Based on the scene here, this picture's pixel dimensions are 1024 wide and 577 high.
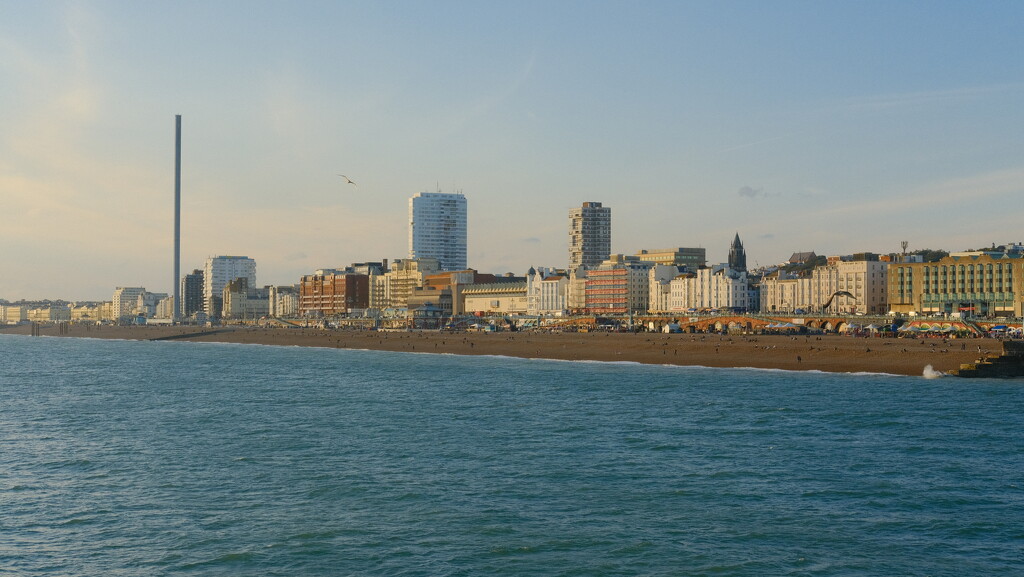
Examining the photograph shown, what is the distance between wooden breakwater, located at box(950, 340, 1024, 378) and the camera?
6962 centimetres

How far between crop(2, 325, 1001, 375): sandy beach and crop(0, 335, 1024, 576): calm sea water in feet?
58.4

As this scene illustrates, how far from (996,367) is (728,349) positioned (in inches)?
1122

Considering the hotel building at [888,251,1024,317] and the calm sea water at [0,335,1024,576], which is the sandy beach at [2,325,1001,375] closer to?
the calm sea water at [0,335,1024,576]

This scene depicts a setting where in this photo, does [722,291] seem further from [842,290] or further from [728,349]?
[728,349]

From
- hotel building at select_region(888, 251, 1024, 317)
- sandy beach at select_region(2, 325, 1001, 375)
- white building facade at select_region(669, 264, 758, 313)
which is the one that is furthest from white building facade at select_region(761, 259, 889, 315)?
sandy beach at select_region(2, 325, 1001, 375)

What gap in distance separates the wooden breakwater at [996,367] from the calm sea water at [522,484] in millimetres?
9317

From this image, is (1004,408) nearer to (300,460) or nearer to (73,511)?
(300,460)

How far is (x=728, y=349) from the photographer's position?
95000mm

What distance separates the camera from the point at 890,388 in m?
62.1

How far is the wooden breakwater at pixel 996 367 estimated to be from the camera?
6962 centimetres

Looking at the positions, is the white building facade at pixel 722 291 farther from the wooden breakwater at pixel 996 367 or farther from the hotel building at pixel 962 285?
the wooden breakwater at pixel 996 367

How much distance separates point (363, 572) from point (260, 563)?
107 inches

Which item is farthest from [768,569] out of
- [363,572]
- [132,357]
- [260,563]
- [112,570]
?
[132,357]

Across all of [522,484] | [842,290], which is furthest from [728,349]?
[842,290]
